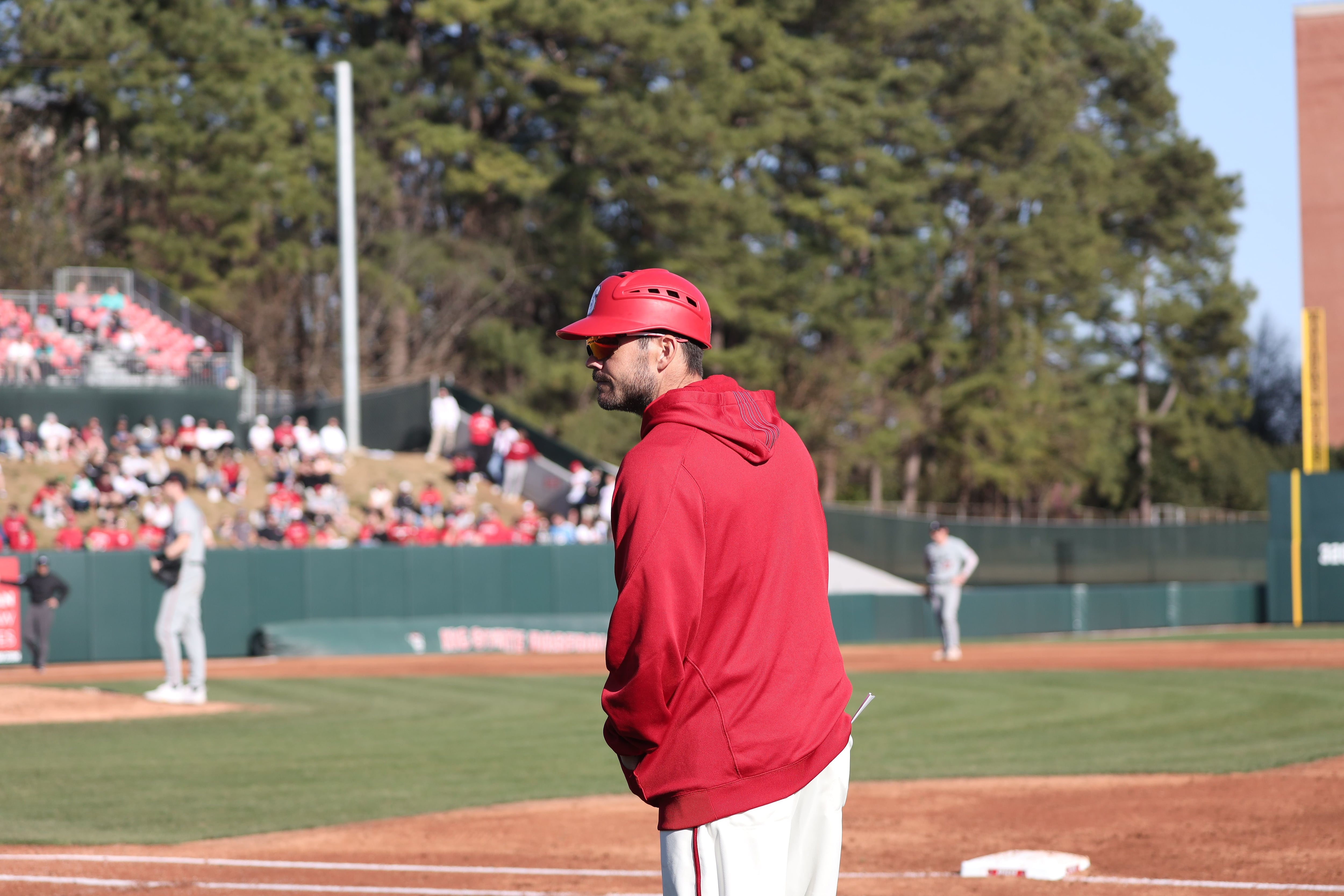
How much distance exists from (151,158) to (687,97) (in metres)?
16.0

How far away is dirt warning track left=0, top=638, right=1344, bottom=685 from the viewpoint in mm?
19625

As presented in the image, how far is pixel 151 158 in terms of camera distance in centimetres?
4109

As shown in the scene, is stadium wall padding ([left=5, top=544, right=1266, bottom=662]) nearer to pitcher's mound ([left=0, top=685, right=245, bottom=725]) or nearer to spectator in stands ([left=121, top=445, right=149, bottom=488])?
spectator in stands ([left=121, top=445, right=149, bottom=488])

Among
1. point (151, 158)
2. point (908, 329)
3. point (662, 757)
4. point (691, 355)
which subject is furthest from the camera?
point (908, 329)

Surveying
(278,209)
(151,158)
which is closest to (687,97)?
(278,209)

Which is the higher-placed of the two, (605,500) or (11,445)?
(11,445)

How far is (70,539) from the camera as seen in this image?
78.5 ft

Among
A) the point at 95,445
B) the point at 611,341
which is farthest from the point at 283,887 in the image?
the point at 95,445

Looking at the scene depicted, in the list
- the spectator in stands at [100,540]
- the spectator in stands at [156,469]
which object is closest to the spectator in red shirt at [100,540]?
the spectator in stands at [100,540]

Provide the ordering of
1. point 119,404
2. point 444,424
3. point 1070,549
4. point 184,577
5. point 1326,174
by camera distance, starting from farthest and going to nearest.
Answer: point 1326,174 → point 1070,549 → point 444,424 → point 119,404 → point 184,577

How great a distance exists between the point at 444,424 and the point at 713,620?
30219mm

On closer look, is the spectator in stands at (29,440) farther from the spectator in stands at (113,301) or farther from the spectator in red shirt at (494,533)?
the spectator in red shirt at (494,533)

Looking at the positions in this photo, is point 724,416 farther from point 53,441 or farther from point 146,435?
point 146,435

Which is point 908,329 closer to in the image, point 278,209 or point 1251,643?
point 278,209
